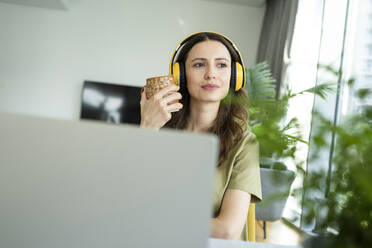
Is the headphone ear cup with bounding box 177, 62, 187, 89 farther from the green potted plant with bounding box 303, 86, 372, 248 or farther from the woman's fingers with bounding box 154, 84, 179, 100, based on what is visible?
the green potted plant with bounding box 303, 86, 372, 248

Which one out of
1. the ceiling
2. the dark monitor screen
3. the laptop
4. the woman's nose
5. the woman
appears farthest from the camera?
the dark monitor screen

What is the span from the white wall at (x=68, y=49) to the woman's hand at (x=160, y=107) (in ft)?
11.2

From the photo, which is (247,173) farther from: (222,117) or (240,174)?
(222,117)

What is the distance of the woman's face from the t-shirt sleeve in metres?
0.21

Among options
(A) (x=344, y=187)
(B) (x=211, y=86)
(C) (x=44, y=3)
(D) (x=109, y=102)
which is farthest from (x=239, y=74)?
(C) (x=44, y=3)

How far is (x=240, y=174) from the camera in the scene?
0.90 meters

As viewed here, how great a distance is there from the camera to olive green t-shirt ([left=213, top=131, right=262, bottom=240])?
34.8 inches

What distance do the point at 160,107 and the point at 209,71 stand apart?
23 cm

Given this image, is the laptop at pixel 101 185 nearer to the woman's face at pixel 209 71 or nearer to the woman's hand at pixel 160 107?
the woman's hand at pixel 160 107

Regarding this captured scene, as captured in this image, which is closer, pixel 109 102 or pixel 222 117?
pixel 222 117

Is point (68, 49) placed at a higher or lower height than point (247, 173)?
higher

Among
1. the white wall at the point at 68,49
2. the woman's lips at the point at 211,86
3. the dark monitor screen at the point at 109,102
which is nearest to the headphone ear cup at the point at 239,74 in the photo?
the woman's lips at the point at 211,86

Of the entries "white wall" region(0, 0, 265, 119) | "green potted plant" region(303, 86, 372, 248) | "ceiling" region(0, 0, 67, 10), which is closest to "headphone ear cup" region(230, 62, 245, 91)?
"green potted plant" region(303, 86, 372, 248)

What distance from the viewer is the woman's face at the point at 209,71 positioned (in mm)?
1039
